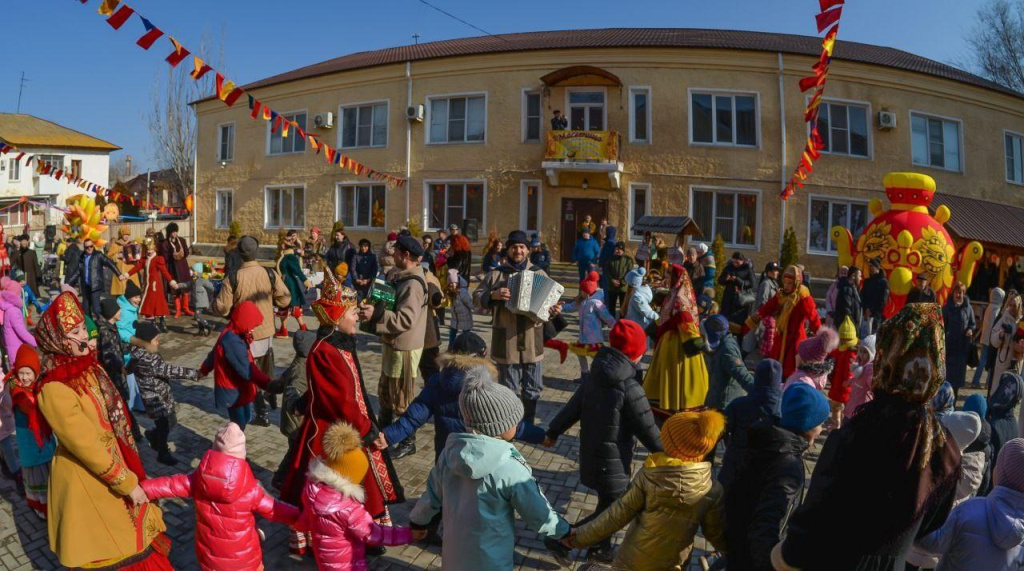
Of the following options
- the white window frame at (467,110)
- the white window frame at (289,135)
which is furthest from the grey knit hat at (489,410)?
the white window frame at (289,135)

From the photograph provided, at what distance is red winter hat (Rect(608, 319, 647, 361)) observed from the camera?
13.3ft

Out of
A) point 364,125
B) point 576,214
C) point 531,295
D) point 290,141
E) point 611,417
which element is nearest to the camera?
point 611,417

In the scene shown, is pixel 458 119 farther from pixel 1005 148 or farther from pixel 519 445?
pixel 1005 148

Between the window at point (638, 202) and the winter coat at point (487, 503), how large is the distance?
58.6ft

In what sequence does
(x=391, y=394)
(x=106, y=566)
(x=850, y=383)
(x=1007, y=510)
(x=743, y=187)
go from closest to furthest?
(x=1007, y=510), (x=106, y=566), (x=391, y=394), (x=850, y=383), (x=743, y=187)

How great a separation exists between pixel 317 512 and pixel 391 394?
2216 millimetres

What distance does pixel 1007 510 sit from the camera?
107 inches

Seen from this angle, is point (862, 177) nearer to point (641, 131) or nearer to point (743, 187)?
point (743, 187)

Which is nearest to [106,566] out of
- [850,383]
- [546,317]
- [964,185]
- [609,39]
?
[546,317]

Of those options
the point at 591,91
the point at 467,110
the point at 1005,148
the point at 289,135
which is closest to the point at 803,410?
the point at 591,91

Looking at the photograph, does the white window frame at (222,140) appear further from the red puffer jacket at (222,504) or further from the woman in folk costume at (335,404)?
the red puffer jacket at (222,504)

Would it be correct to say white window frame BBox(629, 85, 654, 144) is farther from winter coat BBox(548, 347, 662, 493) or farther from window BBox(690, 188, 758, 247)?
winter coat BBox(548, 347, 662, 493)

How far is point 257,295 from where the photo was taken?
7203mm

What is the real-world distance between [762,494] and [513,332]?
335 centimetres
